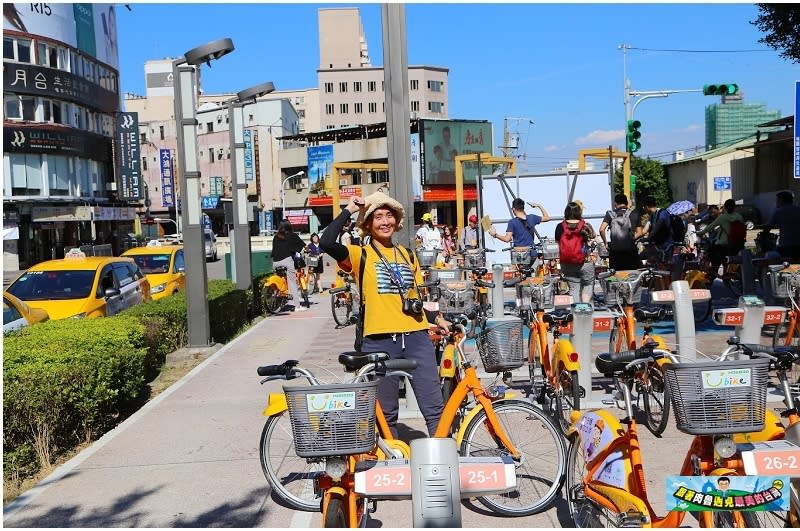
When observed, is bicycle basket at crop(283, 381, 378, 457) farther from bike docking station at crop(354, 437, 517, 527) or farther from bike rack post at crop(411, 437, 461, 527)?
bike rack post at crop(411, 437, 461, 527)

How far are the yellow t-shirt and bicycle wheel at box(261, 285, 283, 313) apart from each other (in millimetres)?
11870

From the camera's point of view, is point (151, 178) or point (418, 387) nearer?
point (418, 387)

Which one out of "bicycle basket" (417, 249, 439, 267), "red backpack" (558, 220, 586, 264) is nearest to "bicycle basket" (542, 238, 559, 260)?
"bicycle basket" (417, 249, 439, 267)

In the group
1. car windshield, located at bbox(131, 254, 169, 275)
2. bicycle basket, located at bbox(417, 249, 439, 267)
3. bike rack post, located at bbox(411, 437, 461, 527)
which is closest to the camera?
bike rack post, located at bbox(411, 437, 461, 527)

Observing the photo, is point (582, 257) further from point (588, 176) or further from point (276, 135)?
point (276, 135)

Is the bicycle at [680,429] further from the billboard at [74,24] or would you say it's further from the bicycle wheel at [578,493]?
the billboard at [74,24]

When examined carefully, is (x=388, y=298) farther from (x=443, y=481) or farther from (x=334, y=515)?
(x=443, y=481)

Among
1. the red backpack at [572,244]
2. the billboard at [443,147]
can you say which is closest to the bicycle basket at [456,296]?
the red backpack at [572,244]

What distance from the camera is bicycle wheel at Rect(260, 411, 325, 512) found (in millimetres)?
5184

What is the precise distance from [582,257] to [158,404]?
4974 mm

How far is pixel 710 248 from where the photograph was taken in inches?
600

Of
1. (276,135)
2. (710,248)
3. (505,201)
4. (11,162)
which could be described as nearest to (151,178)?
(276,135)

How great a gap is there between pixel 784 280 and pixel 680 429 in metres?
5.35

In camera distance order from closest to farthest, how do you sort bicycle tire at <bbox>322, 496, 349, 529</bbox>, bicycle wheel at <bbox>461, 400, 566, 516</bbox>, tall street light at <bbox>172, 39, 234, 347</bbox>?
1. bicycle tire at <bbox>322, 496, 349, 529</bbox>
2. bicycle wheel at <bbox>461, 400, 566, 516</bbox>
3. tall street light at <bbox>172, 39, 234, 347</bbox>
